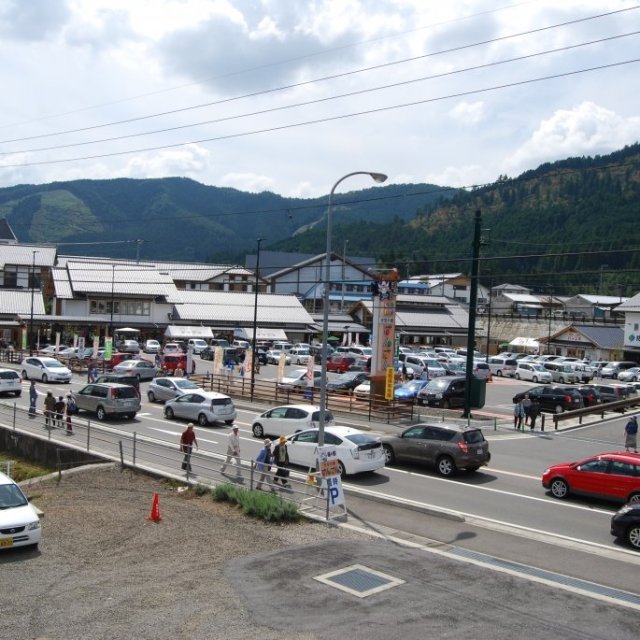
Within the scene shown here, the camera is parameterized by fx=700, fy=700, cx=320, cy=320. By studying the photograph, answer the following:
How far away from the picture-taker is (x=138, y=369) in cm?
4762

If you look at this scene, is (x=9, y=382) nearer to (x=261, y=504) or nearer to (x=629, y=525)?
(x=261, y=504)

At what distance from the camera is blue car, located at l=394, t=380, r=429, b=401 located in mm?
40094

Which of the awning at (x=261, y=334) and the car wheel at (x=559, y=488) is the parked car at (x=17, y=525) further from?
the awning at (x=261, y=334)

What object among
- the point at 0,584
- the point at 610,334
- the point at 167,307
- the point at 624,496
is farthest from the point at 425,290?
the point at 0,584

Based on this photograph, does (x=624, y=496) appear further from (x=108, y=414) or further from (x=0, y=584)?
(x=108, y=414)

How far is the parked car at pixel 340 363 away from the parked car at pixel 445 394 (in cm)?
1914

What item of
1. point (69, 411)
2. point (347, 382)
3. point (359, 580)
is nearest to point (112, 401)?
point (69, 411)

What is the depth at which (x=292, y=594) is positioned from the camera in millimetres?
11016

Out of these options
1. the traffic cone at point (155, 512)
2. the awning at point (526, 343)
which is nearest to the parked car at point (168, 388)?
the traffic cone at point (155, 512)

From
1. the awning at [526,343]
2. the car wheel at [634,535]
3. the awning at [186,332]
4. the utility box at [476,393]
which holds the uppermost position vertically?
the awning at [526,343]

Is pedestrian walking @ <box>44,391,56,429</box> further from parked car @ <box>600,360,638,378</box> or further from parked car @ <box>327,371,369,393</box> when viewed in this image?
parked car @ <box>600,360,638,378</box>

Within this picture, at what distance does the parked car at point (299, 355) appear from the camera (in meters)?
63.9

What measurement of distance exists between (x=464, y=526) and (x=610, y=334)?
70.2 m

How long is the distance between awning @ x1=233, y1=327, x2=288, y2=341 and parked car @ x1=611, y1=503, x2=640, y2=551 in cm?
6800
